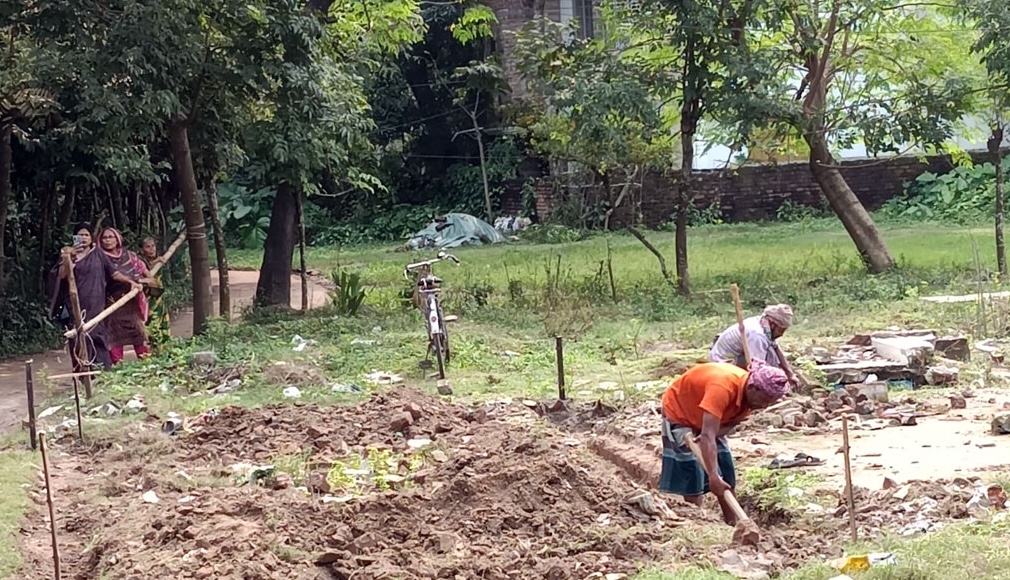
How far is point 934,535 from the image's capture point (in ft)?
17.5

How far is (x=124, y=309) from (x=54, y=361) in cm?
215

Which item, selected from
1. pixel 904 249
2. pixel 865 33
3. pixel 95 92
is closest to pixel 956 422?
pixel 95 92

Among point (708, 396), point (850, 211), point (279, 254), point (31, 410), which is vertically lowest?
point (31, 410)

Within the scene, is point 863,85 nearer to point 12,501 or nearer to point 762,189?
point 762,189

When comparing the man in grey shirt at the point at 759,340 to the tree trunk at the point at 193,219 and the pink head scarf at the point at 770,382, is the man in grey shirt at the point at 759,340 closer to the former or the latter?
the pink head scarf at the point at 770,382

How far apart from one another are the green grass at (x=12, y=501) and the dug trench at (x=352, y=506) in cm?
9

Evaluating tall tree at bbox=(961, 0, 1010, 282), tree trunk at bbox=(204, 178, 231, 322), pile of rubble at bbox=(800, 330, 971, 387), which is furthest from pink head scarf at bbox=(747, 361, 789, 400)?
tall tree at bbox=(961, 0, 1010, 282)

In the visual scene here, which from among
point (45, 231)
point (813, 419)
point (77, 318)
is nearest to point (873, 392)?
point (813, 419)

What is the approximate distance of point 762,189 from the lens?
1112 inches

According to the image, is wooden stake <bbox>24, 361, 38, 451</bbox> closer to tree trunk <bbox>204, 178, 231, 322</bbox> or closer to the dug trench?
the dug trench

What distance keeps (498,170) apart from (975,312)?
61.3 ft

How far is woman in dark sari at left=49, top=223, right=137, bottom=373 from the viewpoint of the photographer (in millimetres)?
11265

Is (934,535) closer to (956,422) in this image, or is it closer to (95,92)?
(956,422)

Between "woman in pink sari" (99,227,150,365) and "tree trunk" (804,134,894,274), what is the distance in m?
9.42
